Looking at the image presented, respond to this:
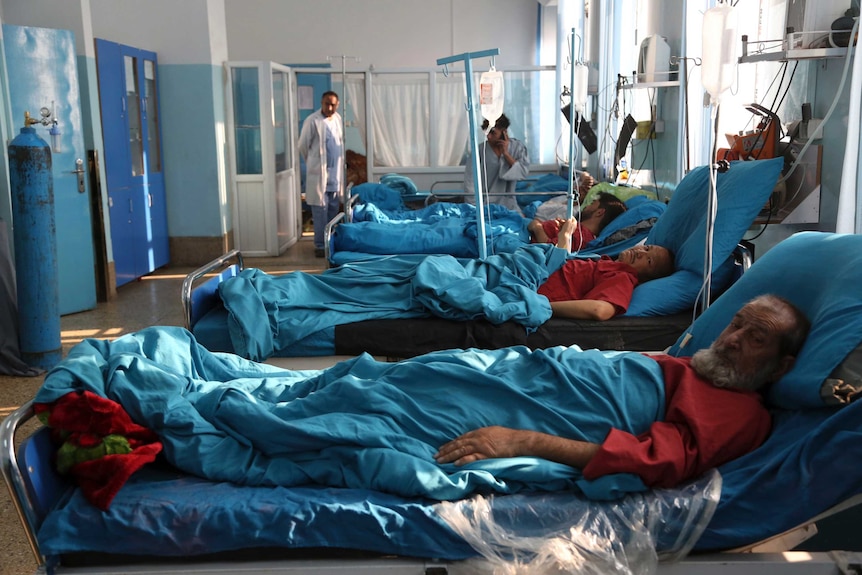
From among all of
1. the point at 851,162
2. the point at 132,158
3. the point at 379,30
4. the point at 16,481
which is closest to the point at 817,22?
the point at 851,162

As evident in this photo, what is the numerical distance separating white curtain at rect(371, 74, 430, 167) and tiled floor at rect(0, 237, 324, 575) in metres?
1.37

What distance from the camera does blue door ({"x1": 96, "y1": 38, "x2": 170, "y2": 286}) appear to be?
616 centimetres

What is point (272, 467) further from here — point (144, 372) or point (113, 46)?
point (113, 46)

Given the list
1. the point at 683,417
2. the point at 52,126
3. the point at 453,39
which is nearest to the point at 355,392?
the point at 683,417

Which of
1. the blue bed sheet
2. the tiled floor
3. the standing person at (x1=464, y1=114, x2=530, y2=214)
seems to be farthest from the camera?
the standing person at (x1=464, y1=114, x2=530, y2=214)

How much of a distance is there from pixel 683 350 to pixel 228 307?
5.87ft

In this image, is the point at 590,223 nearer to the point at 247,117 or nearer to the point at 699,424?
the point at 699,424

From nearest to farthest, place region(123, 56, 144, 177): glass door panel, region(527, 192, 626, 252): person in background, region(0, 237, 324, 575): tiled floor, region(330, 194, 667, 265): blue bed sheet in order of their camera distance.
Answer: region(0, 237, 324, 575): tiled floor → region(330, 194, 667, 265): blue bed sheet → region(527, 192, 626, 252): person in background → region(123, 56, 144, 177): glass door panel

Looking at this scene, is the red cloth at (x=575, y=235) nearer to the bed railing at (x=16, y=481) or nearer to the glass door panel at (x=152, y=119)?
the bed railing at (x=16, y=481)

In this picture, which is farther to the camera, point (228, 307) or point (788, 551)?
point (228, 307)

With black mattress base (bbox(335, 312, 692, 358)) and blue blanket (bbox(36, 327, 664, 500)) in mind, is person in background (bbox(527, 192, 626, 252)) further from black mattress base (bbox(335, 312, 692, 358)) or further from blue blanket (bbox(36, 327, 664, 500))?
blue blanket (bbox(36, 327, 664, 500))

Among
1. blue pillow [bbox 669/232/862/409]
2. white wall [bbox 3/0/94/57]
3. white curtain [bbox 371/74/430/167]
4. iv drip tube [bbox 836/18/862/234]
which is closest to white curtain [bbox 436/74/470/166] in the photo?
white curtain [bbox 371/74/430/167]

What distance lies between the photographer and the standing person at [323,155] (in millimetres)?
7875

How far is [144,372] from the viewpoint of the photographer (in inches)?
81.4
